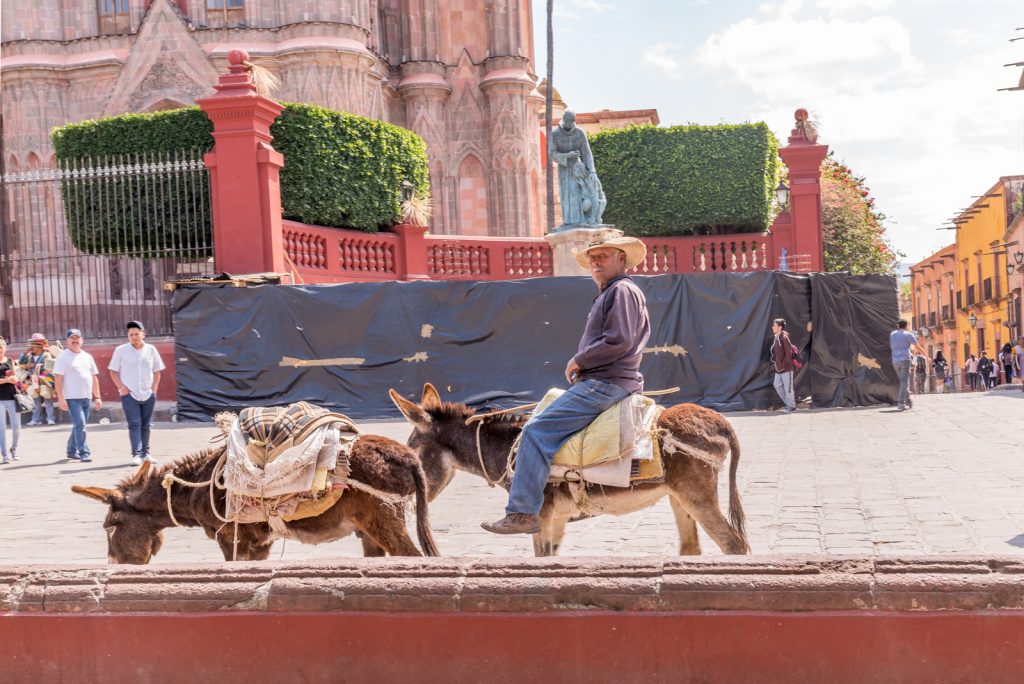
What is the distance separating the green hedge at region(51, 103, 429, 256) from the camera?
21.2m

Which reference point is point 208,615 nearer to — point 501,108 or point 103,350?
point 103,350

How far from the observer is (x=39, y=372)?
62.7 ft

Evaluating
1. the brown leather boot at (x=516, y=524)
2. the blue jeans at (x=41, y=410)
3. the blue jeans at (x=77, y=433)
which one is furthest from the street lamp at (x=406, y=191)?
the brown leather boot at (x=516, y=524)

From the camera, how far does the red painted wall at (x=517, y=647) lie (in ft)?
12.8

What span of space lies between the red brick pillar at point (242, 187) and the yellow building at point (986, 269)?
44.4 meters

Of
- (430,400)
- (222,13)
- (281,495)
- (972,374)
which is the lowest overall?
(972,374)

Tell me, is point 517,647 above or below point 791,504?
above

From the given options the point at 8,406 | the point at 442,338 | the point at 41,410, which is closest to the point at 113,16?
the point at 41,410

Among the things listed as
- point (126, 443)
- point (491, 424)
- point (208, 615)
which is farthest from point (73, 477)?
point (208, 615)

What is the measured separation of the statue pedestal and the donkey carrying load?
16.2 metres

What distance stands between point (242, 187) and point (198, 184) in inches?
61.8

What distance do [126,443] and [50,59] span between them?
19.2 meters

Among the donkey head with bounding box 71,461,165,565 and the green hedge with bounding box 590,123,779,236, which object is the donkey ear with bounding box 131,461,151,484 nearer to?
the donkey head with bounding box 71,461,165,565

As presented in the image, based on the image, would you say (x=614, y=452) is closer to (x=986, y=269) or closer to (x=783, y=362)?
(x=783, y=362)
